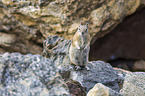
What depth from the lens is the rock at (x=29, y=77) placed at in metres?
0.95

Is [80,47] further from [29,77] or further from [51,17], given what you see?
[51,17]

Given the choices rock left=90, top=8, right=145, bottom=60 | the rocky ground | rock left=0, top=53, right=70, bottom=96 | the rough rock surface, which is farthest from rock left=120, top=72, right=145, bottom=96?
rock left=90, top=8, right=145, bottom=60

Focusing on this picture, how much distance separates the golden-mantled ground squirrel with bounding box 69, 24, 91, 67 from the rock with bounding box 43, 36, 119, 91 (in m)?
0.08

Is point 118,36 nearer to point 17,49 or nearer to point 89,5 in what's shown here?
point 89,5

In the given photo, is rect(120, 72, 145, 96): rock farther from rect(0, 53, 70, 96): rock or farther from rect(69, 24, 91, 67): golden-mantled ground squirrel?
rect(0, 53, 70, 96): rock

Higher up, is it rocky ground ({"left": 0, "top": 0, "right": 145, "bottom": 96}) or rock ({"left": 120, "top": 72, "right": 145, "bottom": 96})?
rocky ground ({"left": 0, "top": 0, "right": 145, "bottom": 96})

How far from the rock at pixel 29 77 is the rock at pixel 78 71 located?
1.11 feet

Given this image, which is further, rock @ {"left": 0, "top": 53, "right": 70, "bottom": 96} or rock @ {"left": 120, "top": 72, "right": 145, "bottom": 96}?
rock @ {"left": 120, "top": 72, "right": 145, "bottom": 96}

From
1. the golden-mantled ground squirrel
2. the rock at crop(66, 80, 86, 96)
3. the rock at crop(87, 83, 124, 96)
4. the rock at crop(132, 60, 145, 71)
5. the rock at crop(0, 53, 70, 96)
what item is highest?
the golden-mantled ground squirrel

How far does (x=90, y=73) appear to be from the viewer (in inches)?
58.9

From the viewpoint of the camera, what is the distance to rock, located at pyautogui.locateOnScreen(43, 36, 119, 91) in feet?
4.69

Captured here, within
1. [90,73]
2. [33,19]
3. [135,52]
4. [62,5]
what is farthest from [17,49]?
[135,52]

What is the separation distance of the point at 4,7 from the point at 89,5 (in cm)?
113

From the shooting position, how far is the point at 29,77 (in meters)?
0.99
